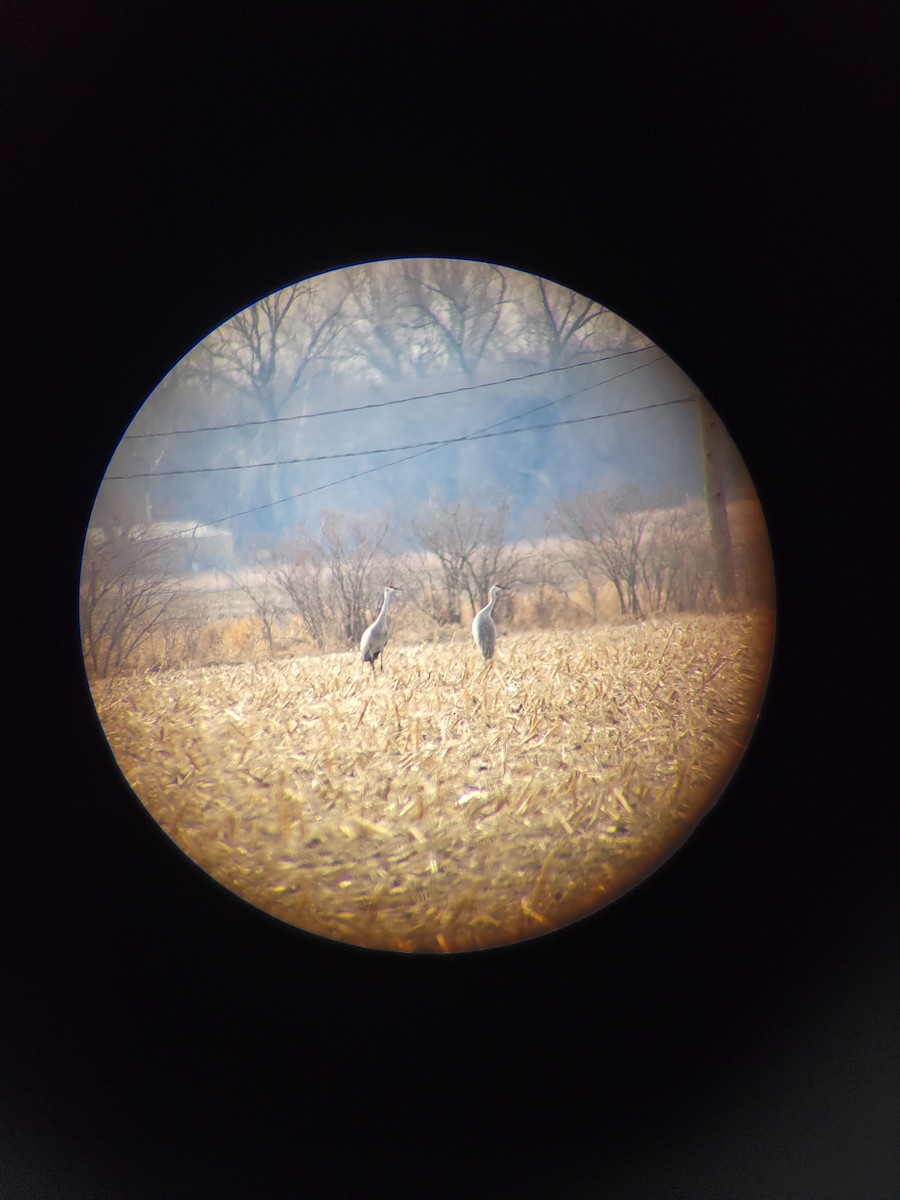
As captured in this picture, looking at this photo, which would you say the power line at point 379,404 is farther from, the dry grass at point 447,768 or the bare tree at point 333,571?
the dry grass at point 447,768

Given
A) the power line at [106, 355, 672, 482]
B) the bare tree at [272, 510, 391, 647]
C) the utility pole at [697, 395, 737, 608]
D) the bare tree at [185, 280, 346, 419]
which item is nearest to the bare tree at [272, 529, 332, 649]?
the bare tree at [272, 510, 391, 647]

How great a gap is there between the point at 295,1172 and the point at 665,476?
1546 millimetres

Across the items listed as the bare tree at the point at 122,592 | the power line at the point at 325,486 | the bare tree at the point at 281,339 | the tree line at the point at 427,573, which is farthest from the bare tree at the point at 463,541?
the bare tree at the point at 122,592

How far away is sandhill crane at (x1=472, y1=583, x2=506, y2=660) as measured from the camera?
130 centimetres

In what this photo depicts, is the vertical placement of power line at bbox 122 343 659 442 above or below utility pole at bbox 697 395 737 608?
above

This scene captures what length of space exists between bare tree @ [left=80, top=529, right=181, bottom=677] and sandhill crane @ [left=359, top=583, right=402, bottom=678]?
40 centimetres

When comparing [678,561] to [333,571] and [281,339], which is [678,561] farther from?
[281,339]

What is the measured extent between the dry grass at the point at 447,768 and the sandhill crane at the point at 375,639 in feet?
0.07

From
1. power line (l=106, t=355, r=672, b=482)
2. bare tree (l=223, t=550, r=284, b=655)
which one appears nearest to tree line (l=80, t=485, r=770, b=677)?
bare tree (l=223, t=550, r=284, b=655)

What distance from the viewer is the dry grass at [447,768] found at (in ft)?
4.15

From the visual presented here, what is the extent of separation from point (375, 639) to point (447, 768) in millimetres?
296

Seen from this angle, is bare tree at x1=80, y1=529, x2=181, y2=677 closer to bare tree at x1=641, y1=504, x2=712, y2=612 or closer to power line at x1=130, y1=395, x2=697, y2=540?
power line at x1=130, y1=395, x2=697, y2=540

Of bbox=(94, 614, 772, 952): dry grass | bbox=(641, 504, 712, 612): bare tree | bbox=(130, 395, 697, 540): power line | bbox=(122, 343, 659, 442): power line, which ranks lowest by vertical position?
bbox=(94, 614, 772, 952): dry grass

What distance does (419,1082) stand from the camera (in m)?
1.28
